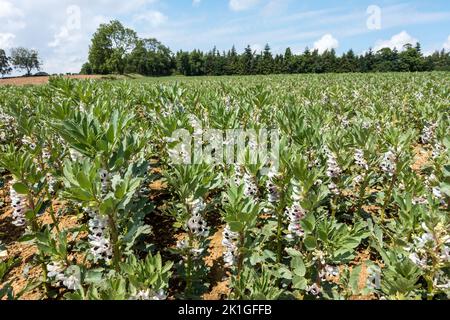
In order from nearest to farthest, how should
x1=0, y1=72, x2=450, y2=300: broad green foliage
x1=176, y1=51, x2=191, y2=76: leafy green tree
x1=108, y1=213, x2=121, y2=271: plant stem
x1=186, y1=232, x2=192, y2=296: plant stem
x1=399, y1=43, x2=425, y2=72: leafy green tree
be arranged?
x1=0, y1=72, x2=450, y2=300: broad green foliage < x1=108, y1=213, x2=121, y2=271: plant stem < x1=186, y1=232, x2=192, y2=296: plant stem < x1=399, y1=43, x2=425, y2=72: leafy green tree < x1=176, y1=51, x2=191, y2=76: leafy green tree

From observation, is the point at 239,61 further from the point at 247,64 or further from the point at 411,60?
the point at 411,60

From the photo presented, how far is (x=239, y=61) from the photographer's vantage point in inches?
3211

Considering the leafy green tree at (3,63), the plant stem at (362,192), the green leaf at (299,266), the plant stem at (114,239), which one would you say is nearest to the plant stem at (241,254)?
the green leaf at (299,266)

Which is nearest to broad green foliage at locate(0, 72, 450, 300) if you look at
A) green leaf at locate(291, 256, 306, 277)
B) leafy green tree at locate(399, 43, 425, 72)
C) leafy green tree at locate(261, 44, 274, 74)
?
green leaf at locate(291, 256, 306, 277)

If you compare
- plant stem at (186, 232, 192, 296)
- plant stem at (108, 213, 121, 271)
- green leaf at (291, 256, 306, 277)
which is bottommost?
plant stem at (186, 232, 192, 296)

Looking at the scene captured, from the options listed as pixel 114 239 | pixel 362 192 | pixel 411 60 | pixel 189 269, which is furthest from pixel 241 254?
pixel 411 60

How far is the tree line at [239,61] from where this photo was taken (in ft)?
251

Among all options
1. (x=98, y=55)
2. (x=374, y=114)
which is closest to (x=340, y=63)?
(x=98, y=55)

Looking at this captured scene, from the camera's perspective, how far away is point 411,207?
280 cm

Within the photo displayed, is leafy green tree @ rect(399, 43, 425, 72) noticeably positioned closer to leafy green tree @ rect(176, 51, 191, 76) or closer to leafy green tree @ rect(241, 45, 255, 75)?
leafy green tree @ rect(241, 45, 255, 75)

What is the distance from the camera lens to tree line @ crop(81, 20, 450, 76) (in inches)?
3007
